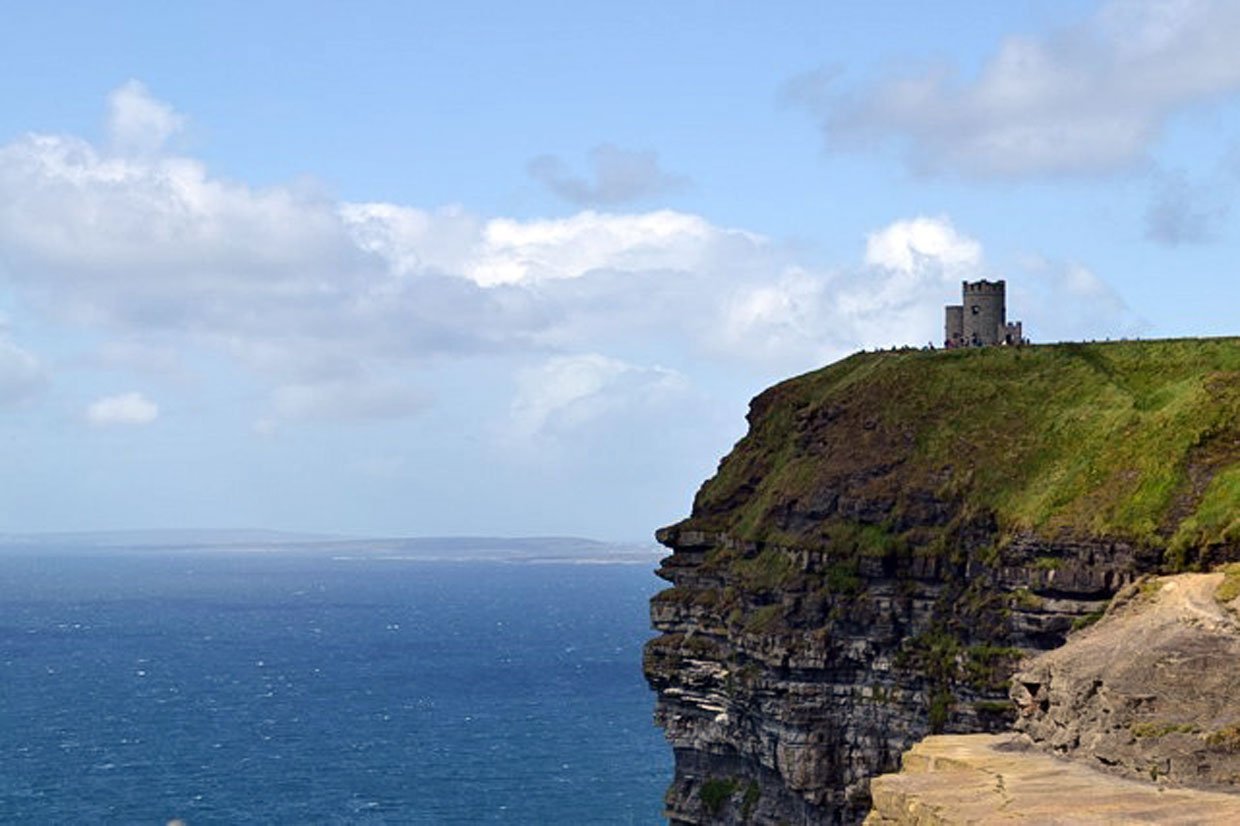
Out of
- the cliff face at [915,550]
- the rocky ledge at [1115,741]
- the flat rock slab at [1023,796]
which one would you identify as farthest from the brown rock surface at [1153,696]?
the cliff face at [915,550]

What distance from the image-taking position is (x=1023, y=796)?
5909 centimetres

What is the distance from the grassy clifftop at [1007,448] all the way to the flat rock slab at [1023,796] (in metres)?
22.9

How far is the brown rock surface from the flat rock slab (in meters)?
1.32

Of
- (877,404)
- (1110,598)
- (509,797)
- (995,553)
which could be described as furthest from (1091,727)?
(509,797)

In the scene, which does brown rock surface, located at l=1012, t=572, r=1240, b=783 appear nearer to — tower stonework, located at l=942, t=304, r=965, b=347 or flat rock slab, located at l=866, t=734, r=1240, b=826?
flat rock slab, located at l=866, t=734, r=1240, b=826

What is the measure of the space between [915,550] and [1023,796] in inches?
1483

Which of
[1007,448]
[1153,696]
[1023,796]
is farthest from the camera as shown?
[1007,448]

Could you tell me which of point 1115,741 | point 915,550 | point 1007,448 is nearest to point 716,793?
point 915,550

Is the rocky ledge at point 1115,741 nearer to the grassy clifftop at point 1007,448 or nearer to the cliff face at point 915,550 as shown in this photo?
the cliff face at point 915,550

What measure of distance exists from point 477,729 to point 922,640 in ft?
299

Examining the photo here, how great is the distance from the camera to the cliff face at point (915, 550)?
286 feet

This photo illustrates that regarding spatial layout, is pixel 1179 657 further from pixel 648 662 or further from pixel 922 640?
pixel 648 662

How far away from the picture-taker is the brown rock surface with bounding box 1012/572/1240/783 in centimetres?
6222

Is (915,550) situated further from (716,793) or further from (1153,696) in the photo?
(1153,696)
